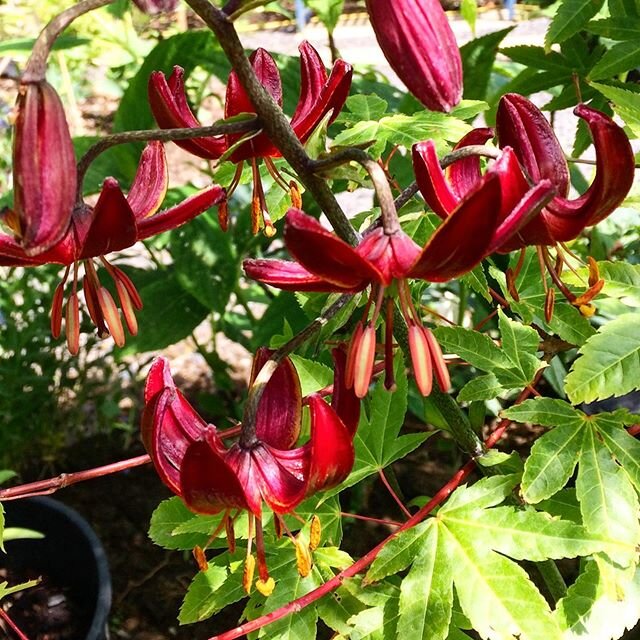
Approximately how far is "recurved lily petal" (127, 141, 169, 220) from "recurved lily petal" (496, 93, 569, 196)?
28 centimetres

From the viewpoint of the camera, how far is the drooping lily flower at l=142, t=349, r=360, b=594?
57 cm

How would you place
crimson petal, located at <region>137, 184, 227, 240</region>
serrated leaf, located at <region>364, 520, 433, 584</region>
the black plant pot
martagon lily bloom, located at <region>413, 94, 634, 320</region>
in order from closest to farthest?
martagon lily bloom, located at <region>413, 94, 634, 320</region>
crimson petal, located at <region>137, 184, 227, 240</region>
serrated leaf, located at <region>364, 520, 433, 584</region>
the black plant pot

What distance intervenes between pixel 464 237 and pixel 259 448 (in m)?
0.25

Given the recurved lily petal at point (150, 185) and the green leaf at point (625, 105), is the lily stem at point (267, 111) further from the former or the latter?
the green leaf at point (625, 105)

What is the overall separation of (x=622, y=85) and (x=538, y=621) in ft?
2.31

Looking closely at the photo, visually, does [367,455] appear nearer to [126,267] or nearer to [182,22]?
[126,267]

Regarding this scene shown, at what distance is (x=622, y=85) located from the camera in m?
1.07

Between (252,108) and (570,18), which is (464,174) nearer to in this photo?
(252,108)

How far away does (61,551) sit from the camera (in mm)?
1580

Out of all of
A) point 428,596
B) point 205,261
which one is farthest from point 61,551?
point 428,596

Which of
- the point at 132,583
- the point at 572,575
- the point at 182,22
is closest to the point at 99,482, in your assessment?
the point at 132,583

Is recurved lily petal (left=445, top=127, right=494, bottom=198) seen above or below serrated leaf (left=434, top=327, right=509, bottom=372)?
above

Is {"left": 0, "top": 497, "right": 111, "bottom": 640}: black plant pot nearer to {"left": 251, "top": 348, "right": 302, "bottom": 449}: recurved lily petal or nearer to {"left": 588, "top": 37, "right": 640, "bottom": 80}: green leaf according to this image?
{"left": 251, "top": 348, "right": 302, "bottom": 449}: recurved lily petal

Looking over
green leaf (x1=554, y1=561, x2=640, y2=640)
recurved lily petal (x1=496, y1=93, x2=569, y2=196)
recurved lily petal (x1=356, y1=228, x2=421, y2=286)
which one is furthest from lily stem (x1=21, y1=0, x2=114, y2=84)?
green leaf (x1=554, y1=561, x2=640, y2=640)
